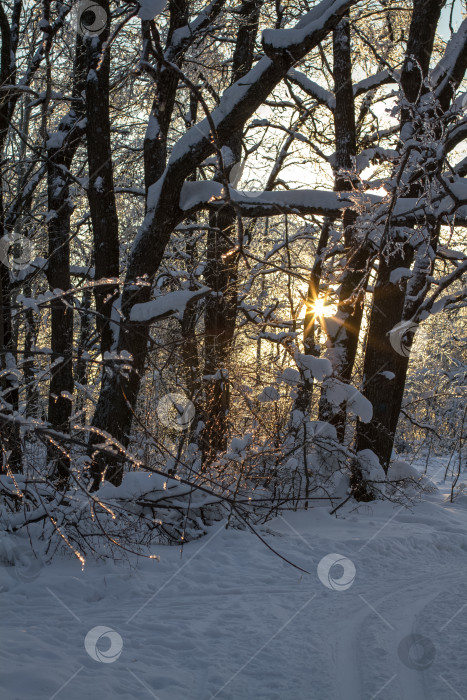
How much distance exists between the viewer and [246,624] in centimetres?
360

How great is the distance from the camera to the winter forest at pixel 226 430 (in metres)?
2.97

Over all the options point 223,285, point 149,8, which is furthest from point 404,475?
point 149,8

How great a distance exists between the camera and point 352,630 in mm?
3557

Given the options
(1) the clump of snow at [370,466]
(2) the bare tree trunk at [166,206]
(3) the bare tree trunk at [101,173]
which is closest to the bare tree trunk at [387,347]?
(1) the clump of snow at [370,466]

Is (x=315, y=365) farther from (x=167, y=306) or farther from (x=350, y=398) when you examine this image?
(x=167, y=306)

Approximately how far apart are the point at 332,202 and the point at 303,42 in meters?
Answer: 1.40

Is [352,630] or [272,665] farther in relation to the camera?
[352,630]

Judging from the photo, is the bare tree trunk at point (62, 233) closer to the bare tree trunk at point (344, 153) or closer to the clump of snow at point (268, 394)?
the clump of snow at point (268, 394)

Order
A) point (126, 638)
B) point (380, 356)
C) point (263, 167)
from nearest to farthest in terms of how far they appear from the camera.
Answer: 1. point (126, 638)
2. point (380, 356)
3. point (263, 167)

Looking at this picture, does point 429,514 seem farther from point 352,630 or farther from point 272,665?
point 272,665

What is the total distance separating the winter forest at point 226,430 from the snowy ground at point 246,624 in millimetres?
17

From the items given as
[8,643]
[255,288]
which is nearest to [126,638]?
[8,643]

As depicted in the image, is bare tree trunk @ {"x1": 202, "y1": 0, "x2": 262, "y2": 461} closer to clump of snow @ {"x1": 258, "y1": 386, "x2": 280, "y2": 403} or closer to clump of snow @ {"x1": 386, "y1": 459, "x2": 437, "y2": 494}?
clump of snow @ {"x1": 258, "y1": 386, "x2": 280, "y2": 403}

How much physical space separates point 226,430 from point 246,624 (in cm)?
369
